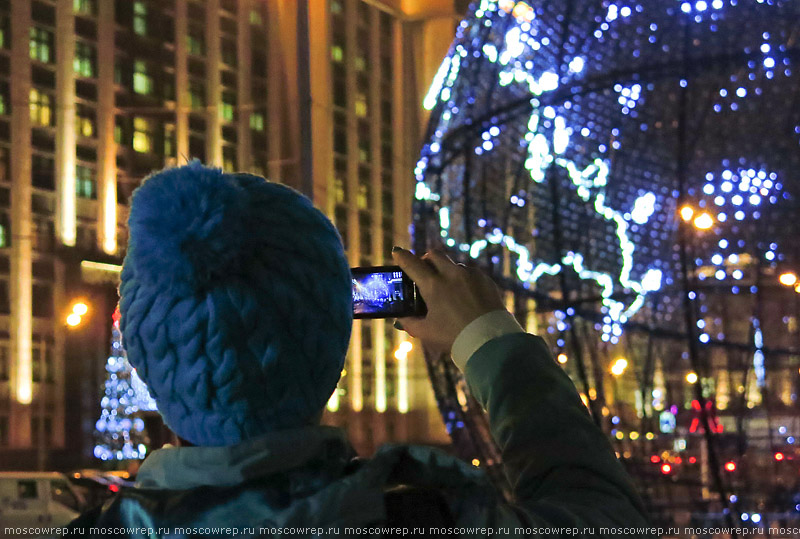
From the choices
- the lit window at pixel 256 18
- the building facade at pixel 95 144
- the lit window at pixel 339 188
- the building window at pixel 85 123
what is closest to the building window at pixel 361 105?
the building facade at pixel 95 144

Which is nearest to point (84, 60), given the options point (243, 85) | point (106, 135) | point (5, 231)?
point (106, 135)

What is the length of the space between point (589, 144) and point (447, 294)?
411 cm

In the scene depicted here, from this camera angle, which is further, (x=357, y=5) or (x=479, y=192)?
(x=357, y=5)

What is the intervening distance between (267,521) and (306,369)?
110 mm

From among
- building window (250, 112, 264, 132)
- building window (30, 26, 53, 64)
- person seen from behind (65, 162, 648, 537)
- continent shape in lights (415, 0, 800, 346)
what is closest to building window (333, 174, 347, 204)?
building window (250, 112, 264, 132)

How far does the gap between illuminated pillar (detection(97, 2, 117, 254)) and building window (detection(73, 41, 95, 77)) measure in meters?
0.12

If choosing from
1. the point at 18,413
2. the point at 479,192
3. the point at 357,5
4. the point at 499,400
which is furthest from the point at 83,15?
the point at 499,400

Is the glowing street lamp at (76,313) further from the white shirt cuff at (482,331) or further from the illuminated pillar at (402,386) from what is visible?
the white shirt cuff at (482,331)

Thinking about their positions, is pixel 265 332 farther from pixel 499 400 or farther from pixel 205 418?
pixel 499 400

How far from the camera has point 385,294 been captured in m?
1.03

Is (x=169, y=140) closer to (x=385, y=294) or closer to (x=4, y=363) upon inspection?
(x=4, y=363)

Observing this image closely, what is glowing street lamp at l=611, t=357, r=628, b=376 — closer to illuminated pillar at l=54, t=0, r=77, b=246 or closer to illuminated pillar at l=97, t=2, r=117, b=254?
illuminated pillar at l=54, t=0, r=77, b=246

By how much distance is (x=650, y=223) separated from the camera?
4.99m

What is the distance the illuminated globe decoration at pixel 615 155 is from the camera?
4496 mm
